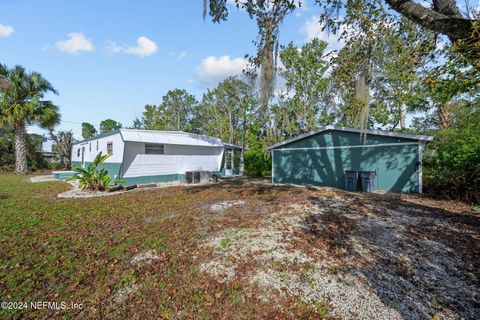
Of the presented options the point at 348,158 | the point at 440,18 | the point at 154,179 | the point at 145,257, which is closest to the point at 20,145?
the point at 154,179

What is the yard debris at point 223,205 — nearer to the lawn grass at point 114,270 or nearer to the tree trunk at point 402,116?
the lawn grass at point 114,270

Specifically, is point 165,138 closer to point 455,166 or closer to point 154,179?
point 154,179

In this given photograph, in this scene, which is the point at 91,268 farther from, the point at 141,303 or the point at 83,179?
the point at 83,179

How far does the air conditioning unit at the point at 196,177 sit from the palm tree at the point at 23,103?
37.8 ft

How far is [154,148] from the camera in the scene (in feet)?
41.1

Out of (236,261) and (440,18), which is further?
(236,261)

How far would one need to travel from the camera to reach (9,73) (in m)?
14.2

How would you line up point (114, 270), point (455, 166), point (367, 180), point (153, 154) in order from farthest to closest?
1. point (153, 154)
2. point (367, 180)
3. point (455, 166)
4. point (114, 270)

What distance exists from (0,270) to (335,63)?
716cm

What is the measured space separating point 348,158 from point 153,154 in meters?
10.5

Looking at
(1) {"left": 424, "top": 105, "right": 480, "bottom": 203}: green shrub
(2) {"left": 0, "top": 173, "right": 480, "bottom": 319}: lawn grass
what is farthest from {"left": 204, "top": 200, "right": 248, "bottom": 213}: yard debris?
(1) {"left": 424, "top": 105, "right": 480, "bottom": 203}: green shrub

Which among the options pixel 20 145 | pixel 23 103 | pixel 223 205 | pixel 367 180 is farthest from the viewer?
pixel 20 145

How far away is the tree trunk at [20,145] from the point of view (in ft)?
51.0

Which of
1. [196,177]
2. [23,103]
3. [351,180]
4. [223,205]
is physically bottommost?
[223,205]
